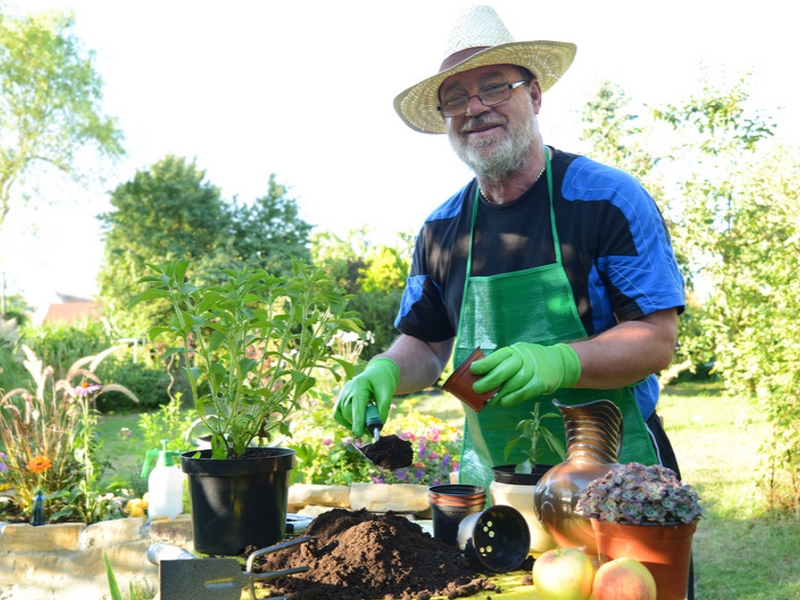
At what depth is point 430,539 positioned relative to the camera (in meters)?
1.53

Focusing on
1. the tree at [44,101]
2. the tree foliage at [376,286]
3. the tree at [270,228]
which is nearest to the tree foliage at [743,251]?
the tree foliage at [376,286]

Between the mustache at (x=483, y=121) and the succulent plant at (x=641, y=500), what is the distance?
1207mm

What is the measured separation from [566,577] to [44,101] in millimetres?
24349

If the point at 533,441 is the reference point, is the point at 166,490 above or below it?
below

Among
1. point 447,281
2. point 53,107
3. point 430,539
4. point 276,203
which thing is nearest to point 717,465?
point 447,281

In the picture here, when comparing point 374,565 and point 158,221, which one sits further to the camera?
point 158,221

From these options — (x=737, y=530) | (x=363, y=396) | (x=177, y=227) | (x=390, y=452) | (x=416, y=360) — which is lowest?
(x=737, y=530)

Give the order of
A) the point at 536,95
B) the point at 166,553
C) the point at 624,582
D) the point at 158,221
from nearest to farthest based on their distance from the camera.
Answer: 1. the point at 624,582
2. the point at 166,553
3. the point at 536,95
4. the point at 158,221

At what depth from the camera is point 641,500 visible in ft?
Answer: 3.92

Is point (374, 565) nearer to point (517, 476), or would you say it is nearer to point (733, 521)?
point (517, 476)

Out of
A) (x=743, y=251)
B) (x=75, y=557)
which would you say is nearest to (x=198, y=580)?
(x=75, y=557)

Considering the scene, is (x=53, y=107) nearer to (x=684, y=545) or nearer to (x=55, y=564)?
(x=55, y=564)

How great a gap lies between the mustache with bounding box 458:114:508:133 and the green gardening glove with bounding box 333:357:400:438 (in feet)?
2.46

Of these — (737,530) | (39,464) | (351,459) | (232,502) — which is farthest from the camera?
(737,530)
